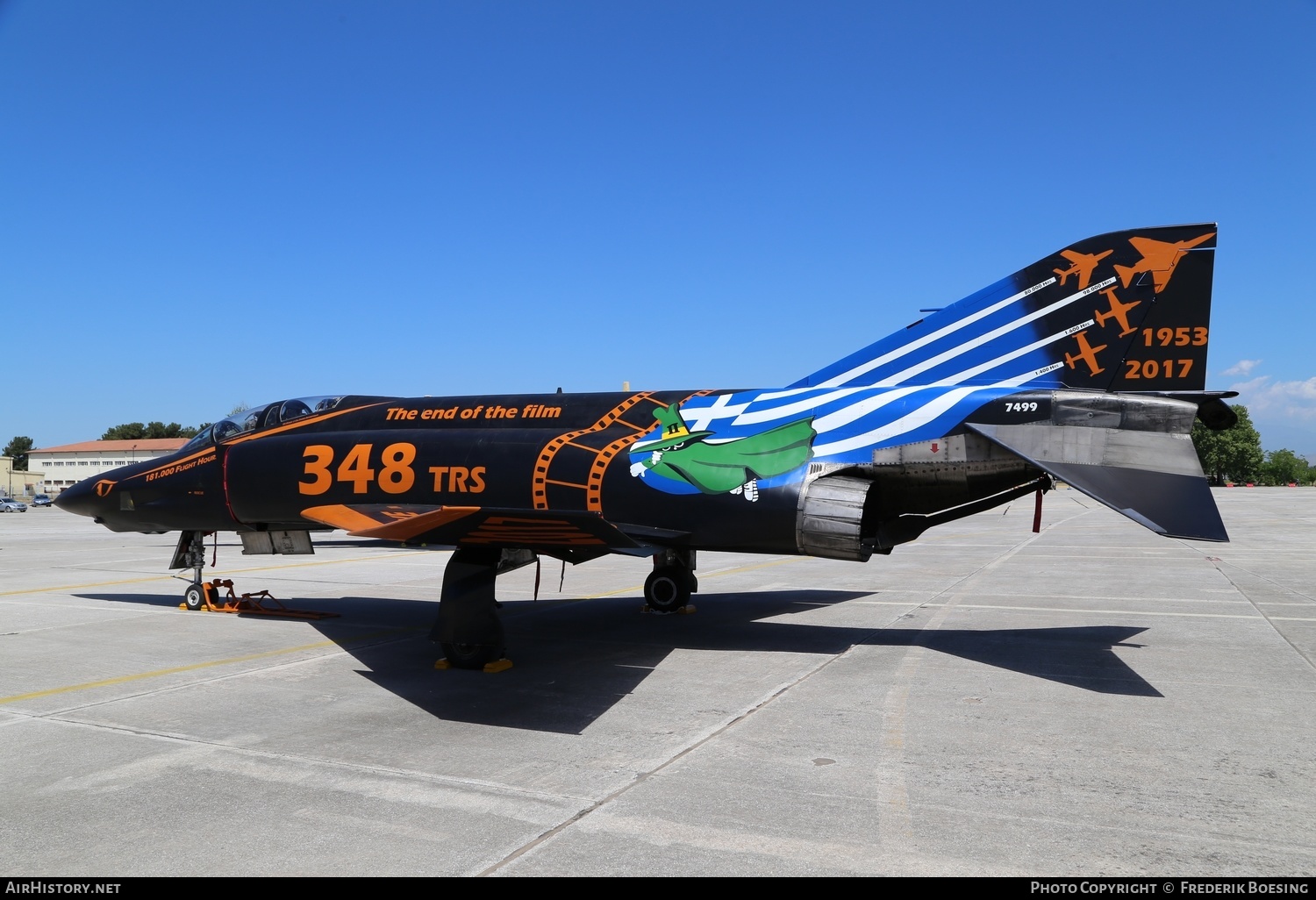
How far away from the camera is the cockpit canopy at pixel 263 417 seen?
41.1 ft

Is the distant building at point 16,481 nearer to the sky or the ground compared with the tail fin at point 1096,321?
nearer to the ground

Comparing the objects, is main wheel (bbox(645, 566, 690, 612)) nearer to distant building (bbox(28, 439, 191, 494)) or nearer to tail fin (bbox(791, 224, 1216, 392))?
tail fin (bbox(791, 224, 1216, 392))

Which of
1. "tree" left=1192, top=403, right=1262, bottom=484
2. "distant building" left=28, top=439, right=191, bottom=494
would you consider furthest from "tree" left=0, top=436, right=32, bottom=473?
"tree" left=1192, top=403, right=1262, bottom=484

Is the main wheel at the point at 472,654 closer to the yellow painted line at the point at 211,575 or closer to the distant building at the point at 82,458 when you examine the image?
the yellow painted line at the point at 211,575

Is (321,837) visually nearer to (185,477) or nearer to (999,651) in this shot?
(999,651)

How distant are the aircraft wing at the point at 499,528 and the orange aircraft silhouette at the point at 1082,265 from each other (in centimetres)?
610

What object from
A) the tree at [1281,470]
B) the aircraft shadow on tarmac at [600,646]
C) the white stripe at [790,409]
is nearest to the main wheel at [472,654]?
the aircraft shadow on tarmac at [600,646]

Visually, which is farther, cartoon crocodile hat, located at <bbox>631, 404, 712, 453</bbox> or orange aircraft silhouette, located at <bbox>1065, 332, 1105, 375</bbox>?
cartoon crocodile hat, located at <bbox>631, 404, 712, 453</bbox>

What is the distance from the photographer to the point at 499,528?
8055 mm

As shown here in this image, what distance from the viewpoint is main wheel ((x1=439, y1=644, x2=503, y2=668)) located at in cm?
914

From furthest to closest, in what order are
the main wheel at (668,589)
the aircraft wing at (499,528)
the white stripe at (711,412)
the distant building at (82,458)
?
the distant building at (82,458)
the main wheel at (668,589)
the white stripe at (711,412)
the aircraft wing at (499,528)

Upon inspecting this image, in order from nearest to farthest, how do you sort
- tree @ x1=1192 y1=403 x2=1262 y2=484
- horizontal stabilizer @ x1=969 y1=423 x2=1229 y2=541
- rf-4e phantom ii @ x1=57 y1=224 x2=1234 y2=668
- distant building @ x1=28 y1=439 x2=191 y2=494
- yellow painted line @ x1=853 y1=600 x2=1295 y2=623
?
1. horizontal stabilizer @ x1=969 y1=423 x2=1229 y2=541
2. rf-4e phantom ii @ x1=57 y1=224 x2=1234 y2=668
3. yellow painted line @ x1=853 y1=600 x2=1295 y2=623
4. distant building @ x1=28 y1=439 x2=191 y2=494
5. tree @ x1=1192 y1=403 x2=1262 y2=484

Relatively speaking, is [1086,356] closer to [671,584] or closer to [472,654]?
[671,584]

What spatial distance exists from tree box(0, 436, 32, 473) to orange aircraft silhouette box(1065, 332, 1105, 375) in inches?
5652
